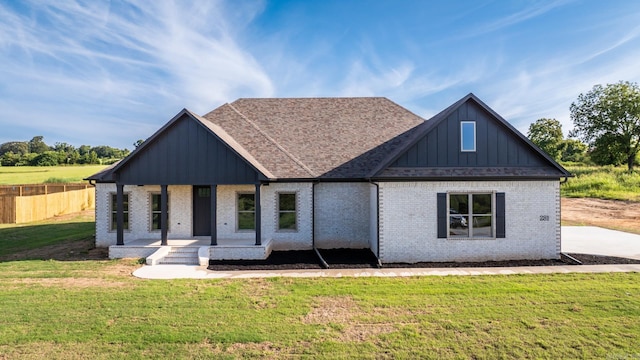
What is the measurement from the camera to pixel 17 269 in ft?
35.7

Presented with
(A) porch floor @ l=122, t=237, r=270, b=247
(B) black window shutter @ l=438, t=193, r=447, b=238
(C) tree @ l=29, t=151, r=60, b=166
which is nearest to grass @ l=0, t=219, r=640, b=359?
(B) black window shutter @ l=438, t=193, r=447, b=238

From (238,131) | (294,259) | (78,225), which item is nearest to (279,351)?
(294,259)

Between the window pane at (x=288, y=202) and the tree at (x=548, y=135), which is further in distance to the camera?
the tree at (x=548, y=135)

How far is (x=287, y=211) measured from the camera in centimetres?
1402

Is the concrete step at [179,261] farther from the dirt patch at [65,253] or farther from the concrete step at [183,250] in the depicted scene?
the dirt patch at [65,253]

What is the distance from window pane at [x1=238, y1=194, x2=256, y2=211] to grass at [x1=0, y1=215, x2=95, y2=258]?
8675 millimetres

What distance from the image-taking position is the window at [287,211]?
1397 cm

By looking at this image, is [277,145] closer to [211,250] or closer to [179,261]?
[211,250]

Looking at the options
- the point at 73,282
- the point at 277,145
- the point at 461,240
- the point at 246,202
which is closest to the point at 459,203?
the point at 461,240

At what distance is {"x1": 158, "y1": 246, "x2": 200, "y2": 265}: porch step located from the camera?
11.7 m

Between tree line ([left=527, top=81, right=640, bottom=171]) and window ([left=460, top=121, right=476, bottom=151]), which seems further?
tree line ([left=527, top=81, right=640, bottom=171])

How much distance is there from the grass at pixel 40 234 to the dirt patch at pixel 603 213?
2988cm

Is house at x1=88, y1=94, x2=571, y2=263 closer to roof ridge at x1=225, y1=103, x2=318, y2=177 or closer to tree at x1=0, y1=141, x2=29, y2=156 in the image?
roof ridge at x1=225, y1=103, x2=318, y2=177

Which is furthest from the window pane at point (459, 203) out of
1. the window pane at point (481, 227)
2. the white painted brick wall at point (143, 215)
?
the white painted brick wall at point (143, 215)
